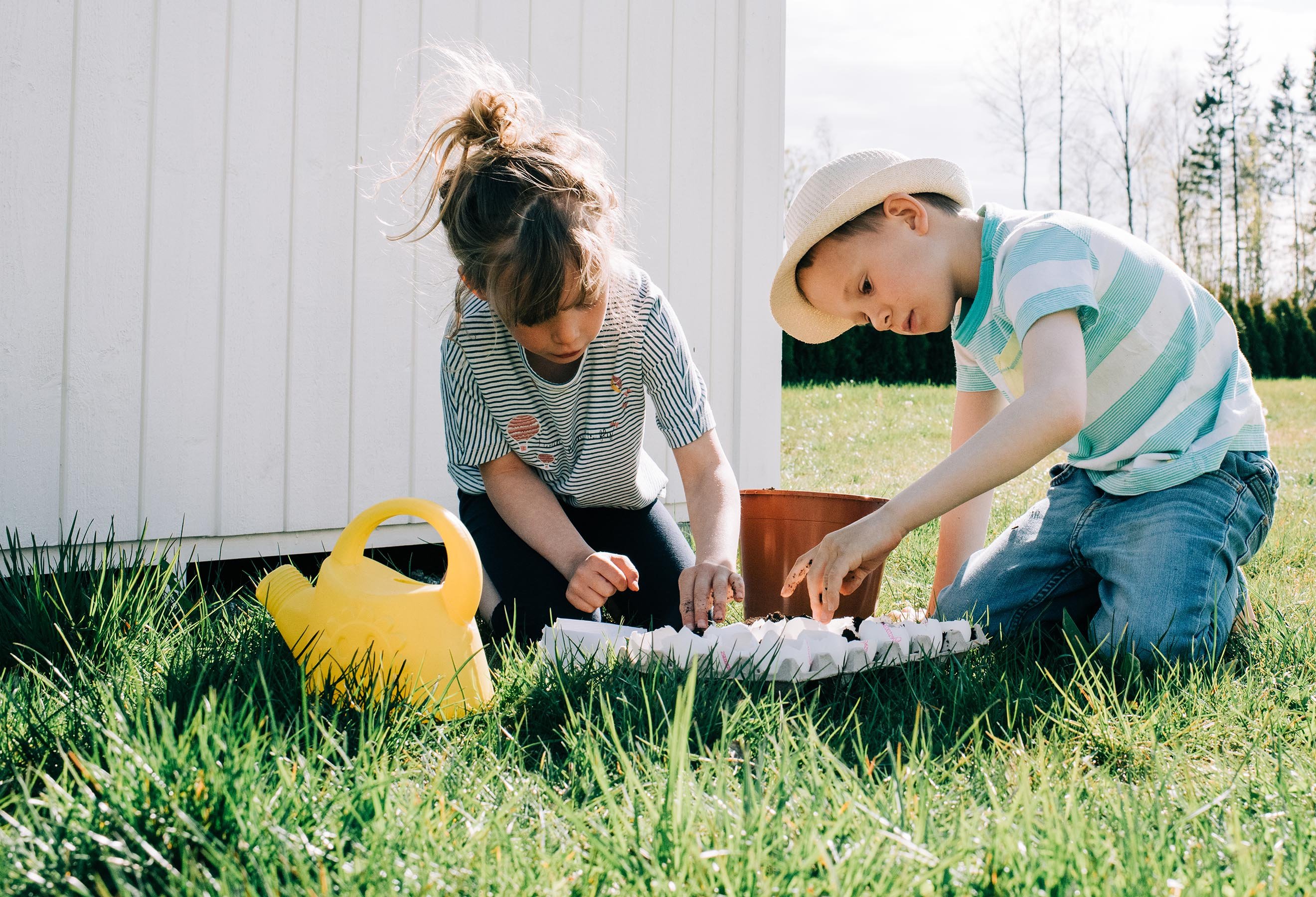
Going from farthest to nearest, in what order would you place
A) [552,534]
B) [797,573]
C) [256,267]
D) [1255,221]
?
[1255,221]
[256,267]
[552,534]
[797,573]

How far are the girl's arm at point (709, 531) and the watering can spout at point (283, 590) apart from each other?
638 millimetres

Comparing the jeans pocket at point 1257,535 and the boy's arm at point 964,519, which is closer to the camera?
the jeans pocket at point 1257,535

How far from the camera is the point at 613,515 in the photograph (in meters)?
2.45

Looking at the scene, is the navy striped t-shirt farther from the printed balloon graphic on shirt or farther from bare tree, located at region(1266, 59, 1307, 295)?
bare tree, located at region(1266, 59, 1307, 295)

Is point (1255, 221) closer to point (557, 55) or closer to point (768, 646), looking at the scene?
point (557, 55)

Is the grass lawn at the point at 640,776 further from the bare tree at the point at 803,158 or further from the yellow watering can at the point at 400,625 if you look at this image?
the bare tree at the point at 803,158

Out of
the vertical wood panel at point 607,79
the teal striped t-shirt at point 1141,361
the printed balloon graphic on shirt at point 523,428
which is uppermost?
the vertical wood panel at point 607,79

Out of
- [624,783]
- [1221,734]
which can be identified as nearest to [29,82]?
[624,783]

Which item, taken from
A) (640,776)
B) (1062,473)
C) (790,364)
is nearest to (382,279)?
(1062,473)

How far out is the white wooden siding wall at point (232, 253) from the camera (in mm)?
2271

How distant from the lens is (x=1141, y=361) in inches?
77.3

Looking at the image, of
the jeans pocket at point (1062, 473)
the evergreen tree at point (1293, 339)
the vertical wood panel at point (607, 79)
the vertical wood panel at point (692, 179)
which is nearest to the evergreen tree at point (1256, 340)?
the evergreen tree at point (1293, 339)

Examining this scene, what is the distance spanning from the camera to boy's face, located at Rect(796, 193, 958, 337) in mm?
1851

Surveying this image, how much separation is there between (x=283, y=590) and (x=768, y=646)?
2.68 feet
